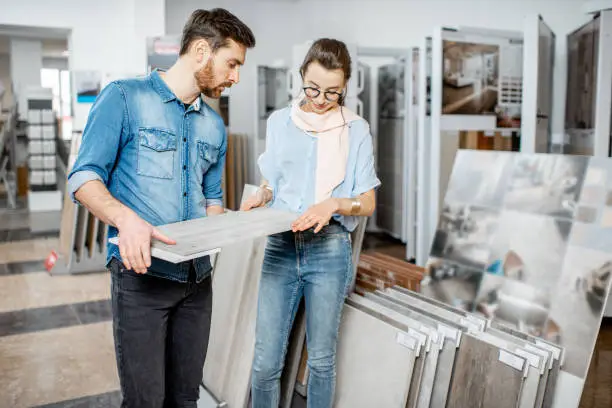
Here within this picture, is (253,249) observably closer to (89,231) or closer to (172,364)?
(172,364)

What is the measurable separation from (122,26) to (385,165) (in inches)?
143

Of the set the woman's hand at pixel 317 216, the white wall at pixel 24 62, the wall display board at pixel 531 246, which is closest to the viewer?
the woman's hand at pixel 317 216

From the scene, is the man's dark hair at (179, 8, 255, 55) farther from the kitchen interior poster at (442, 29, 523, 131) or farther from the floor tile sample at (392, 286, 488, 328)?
the kitchen interior poster at (442, 29, 523, 131)

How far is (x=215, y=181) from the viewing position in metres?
1.66

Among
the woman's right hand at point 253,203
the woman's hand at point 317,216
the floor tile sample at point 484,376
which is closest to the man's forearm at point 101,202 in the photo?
the woman's hand at point 317,216

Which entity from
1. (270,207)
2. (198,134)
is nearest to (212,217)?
(198,134)

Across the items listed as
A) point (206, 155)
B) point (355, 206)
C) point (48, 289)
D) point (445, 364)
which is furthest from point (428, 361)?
point (48, 289)

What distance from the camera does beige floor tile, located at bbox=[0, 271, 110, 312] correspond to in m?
4.21

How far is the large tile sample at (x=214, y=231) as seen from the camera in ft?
3.91

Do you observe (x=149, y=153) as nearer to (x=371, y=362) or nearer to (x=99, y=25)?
(x=371, y=362)

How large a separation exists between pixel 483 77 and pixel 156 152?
3393 mm

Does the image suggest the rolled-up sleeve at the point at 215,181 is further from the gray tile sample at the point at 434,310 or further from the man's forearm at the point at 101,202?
the gray tile sample at the point at 434,310

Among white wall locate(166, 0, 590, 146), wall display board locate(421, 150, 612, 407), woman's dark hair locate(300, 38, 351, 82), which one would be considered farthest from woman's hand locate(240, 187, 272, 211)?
white wall locate(166, 0, 590, 146)

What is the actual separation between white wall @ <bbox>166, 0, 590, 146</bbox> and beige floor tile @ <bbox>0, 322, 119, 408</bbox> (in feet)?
13.4
